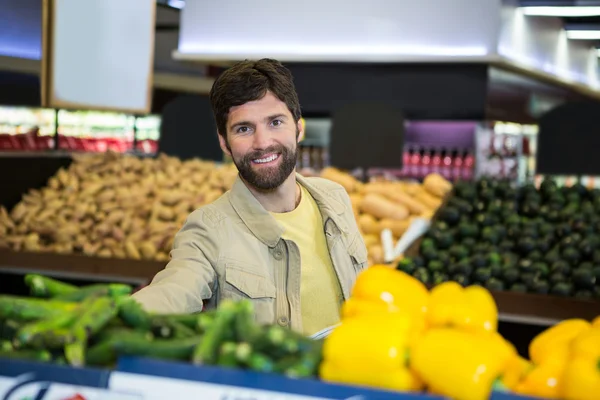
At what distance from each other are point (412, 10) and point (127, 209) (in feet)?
17.4

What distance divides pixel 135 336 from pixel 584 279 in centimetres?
328

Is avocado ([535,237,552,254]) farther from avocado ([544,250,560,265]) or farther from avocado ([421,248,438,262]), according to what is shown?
avocado ([421,248,438,262])

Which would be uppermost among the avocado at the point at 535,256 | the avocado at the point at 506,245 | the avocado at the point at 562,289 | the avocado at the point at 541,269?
the avocado at the point at 506,245

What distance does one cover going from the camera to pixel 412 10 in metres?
9.64

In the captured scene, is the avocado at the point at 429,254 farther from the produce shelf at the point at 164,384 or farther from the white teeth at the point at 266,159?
the produce shelf at the point at 164,384

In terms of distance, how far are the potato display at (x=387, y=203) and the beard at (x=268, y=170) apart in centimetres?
247

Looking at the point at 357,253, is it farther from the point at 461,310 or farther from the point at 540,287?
the point at 540,287

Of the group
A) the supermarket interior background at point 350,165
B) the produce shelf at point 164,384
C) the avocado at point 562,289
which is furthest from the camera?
the avocado at point 562,289

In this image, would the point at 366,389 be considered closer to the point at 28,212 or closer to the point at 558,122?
the point at 28,212

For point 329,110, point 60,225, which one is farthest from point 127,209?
point 329,110

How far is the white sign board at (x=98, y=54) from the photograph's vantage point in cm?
530

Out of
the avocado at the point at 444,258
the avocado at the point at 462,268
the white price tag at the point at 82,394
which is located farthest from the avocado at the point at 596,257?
the white price tag at the point at 82,394

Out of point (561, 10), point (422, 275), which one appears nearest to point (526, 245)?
point (422, 275)

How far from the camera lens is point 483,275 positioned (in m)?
4.29
